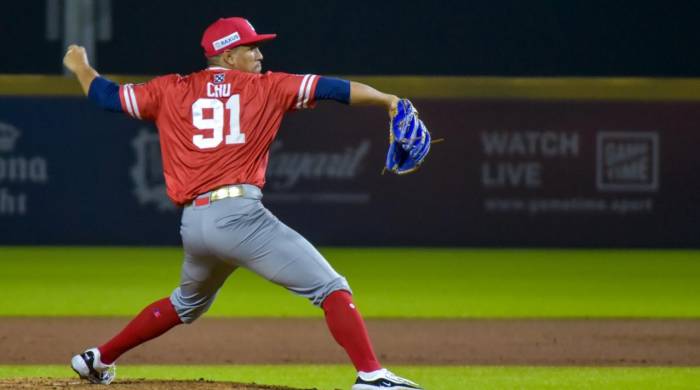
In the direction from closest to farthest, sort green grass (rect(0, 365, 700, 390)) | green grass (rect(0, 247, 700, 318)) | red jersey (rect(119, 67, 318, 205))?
red jersey (rect(119, 67, 318, 205)) < green grass (rect(0, 365, 700, 390)) < green grass (rect(0, 247, 700, 318))

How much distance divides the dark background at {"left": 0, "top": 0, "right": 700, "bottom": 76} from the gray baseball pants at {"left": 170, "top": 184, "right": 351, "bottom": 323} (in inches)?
520

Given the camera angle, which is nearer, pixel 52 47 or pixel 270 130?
pixel 270 130

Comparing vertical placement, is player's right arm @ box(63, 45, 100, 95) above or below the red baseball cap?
below

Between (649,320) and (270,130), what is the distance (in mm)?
4866

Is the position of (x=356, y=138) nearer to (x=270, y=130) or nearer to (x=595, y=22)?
(x=595, y=22)

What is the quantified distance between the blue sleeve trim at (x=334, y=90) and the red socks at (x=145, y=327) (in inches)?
45.4

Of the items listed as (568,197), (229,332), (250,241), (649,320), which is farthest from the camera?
(568,197)

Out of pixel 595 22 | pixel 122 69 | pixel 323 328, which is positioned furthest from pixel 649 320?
pixel 122 69

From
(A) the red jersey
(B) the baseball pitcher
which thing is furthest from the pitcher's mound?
(A) the red jersey

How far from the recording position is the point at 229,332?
29.5 ft

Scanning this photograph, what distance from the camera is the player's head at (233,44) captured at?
18.8 ft

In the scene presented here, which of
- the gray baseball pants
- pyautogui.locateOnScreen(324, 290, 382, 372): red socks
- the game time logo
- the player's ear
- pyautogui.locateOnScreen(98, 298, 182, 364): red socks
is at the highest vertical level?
the player's ear

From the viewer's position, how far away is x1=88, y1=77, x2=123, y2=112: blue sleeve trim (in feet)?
19.0

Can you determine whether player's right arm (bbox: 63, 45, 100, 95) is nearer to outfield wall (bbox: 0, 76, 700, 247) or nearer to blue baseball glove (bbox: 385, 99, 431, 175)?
blue baseball glove (bbox: 385, 99, 431, 175)
